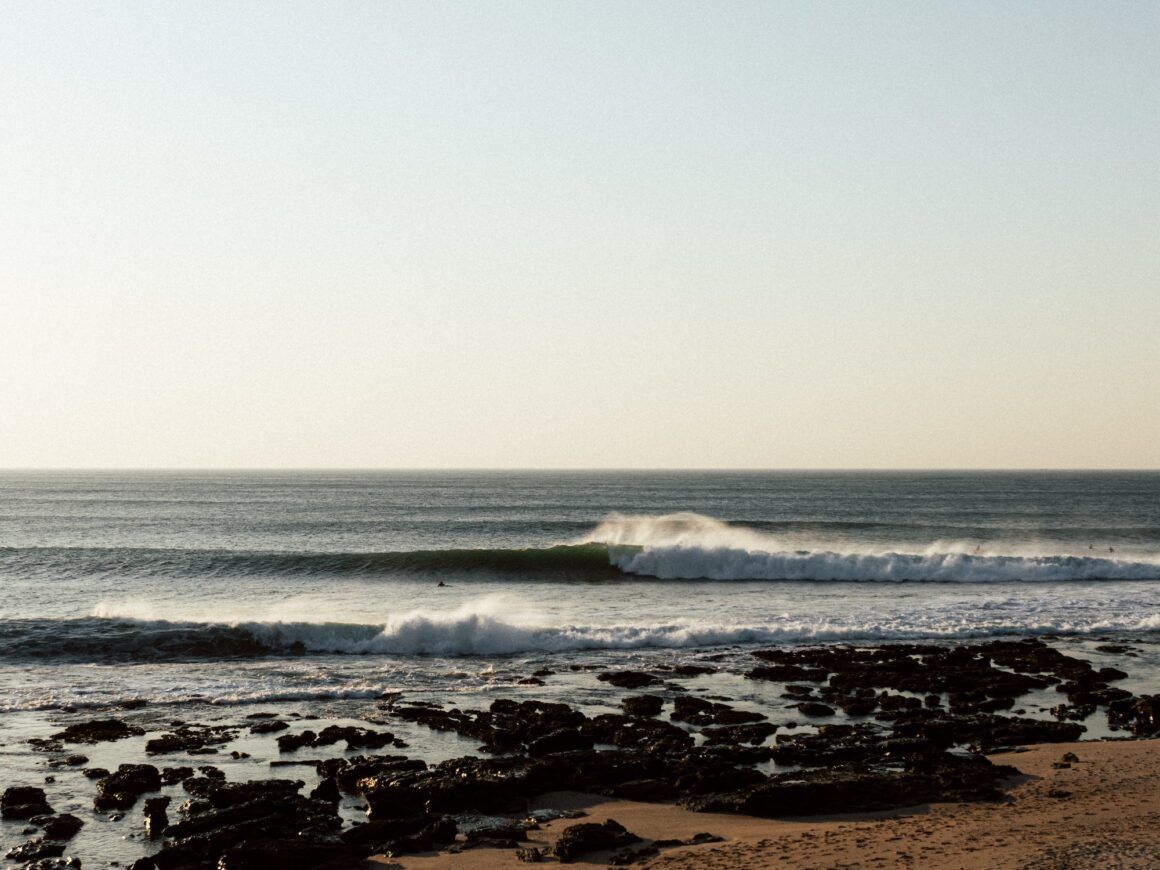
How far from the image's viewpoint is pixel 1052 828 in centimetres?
1123

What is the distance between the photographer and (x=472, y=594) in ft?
113

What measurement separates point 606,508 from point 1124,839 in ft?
259

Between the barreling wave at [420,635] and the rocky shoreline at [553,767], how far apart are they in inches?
205

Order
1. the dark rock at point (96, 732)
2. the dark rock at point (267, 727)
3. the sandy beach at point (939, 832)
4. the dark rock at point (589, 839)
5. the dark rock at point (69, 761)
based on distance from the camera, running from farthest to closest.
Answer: the dark rock at point (267, 727) < the dark rock at point (96, 732) < the dark rock at point (69, 761) < the dark rock at point (589, 839) < the sandy beach at point (939, 832)

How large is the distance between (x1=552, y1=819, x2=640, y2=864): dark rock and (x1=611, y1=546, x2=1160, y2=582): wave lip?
93.8ft

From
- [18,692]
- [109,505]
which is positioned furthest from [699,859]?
[109,505]

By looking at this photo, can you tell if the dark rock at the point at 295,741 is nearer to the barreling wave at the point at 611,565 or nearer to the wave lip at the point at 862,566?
the barreling wave at the point at 611,565

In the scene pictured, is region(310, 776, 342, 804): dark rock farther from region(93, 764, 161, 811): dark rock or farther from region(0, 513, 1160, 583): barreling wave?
region(0, 513, 1160, 583): barreling wave

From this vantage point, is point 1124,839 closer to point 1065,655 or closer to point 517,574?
point 1065,655

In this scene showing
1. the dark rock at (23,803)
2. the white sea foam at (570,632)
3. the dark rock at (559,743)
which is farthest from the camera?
the white sea foam at (570,632)

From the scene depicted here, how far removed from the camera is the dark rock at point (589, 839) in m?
11.0

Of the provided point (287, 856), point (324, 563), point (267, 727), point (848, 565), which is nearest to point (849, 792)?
point (287, 856)

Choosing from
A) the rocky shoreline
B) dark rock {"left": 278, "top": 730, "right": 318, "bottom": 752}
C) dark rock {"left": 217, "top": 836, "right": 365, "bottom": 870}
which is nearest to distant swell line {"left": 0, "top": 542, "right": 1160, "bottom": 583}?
the rocky shoreline

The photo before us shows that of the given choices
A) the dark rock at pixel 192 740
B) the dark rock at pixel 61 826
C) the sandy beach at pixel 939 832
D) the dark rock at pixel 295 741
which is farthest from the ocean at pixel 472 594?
the sandy beach at pixel 939 832
